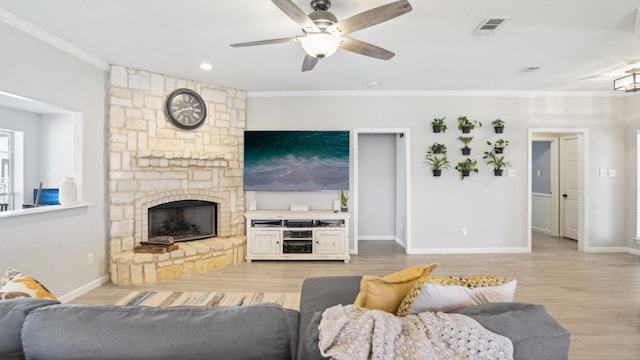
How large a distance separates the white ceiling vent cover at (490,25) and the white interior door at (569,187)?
4.39 meters

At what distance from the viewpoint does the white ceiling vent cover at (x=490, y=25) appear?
2.77 m

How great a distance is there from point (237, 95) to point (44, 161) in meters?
2.57

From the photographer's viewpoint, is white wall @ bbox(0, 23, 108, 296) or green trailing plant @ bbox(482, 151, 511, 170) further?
green trailing plant @ bbox(482, 151, 511, 170)

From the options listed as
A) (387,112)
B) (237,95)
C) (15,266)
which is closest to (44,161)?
(15,266)

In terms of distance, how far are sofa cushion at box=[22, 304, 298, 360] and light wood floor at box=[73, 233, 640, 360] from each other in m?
2.45

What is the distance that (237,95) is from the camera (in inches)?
195

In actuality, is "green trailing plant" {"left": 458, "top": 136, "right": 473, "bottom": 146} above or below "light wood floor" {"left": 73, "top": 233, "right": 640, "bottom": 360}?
above

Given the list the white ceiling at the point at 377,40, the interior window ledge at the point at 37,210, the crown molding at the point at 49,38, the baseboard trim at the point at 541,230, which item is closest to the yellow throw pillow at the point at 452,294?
the white ceiling at the point at 377,40

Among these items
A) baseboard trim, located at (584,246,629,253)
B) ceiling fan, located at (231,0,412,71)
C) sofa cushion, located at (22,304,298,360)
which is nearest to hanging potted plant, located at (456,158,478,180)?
baseboard trim, located at (584,246,629,253)

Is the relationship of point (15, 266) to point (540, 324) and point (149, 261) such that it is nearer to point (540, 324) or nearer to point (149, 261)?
point (149, 261)

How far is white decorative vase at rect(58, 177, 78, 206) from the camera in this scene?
3287mm

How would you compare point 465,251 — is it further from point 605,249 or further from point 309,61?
point 309,61

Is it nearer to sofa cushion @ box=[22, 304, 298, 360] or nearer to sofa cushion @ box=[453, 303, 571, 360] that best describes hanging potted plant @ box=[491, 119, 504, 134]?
sofa cushion @ box=[453, 303, 571, 360]

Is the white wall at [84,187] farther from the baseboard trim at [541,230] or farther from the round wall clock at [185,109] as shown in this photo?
the baseboard trim at [541,230]
